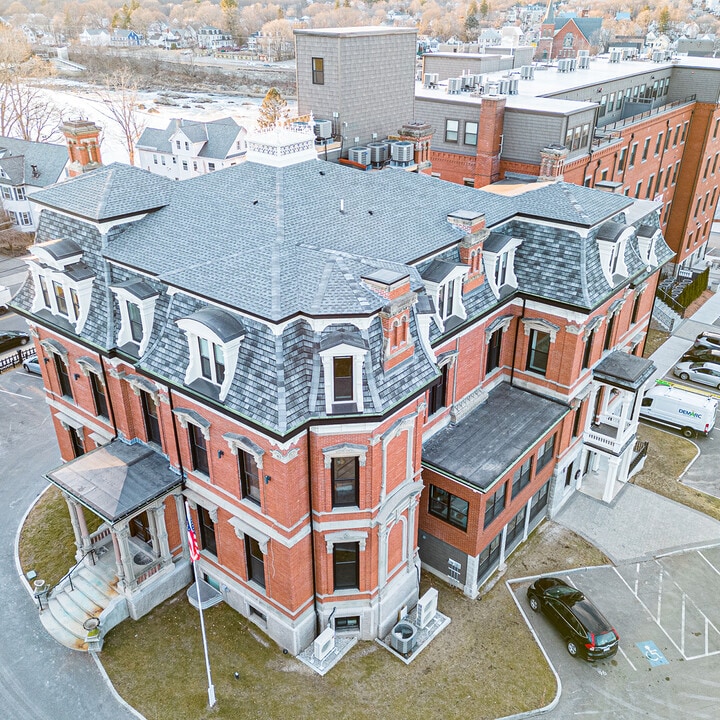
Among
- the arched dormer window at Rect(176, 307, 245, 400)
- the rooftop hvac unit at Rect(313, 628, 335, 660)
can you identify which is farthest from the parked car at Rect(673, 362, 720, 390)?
the arched dormer window at Rect(176, 307, 245, 400)

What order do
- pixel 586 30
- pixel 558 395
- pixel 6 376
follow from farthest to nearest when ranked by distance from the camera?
pixel 586 30 < pixel 6 376 < pixel 558 395

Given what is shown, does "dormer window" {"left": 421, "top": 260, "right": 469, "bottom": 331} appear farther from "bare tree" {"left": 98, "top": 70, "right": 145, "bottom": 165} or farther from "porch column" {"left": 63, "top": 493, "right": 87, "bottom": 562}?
"bare tree" {"left": 98, "top": 70, "right": 145, "bottom": 165}

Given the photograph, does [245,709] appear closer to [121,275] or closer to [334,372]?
[334,372]

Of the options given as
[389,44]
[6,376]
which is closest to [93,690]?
[6,376]

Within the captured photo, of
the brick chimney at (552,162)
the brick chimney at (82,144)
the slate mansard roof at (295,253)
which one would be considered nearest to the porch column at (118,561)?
the slate mansard roof at (295,253)

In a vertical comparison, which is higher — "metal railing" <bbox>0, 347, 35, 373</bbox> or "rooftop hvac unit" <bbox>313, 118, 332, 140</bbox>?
"rooftop hvac unit" <bbox>313, 118, 332, 140</bbox>

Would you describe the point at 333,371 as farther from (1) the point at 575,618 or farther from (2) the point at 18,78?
(2) the point at 18,78

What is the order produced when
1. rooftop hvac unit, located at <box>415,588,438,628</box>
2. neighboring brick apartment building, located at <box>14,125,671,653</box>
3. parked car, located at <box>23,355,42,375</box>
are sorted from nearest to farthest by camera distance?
neighboring brick apartment building, located at <box>14,125,671,653</box> → rooftop hvac unit, located at <box>415,588,438,628</box> → parked car, located at <box>23,355,42,375</box>
